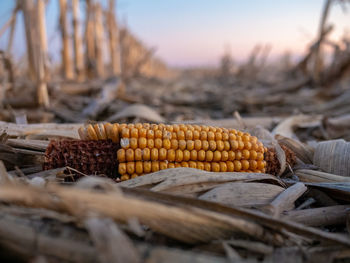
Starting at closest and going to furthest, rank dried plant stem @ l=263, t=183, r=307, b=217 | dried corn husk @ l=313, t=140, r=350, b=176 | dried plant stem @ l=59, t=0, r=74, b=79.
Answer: dried plant stem @ l=263, t=183, r=307, b=217, dried corn husk @ l=313, t=140, r=350, b=176, dried plant stem @ l=59, t=0, r=74, b=79

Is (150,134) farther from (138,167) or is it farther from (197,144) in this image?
(197,144)

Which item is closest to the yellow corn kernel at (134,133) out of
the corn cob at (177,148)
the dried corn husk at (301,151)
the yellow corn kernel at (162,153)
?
the corn cob at (177,148)

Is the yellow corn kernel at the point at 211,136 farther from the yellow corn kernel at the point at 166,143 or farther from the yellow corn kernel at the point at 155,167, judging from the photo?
the yellow corn kernel at the point at 155,167

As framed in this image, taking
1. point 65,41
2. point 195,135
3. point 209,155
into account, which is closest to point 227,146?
point 209,155

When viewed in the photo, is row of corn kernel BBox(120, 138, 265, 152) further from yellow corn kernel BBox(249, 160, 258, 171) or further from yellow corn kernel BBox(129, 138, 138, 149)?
yellow corn kernel BBox(249, 160, 258, 171)

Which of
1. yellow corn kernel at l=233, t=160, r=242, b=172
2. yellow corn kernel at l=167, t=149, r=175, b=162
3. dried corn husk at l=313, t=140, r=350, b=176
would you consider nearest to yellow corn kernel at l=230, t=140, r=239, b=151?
yellow corn kernel at l=233, t=160, r=242, b=172

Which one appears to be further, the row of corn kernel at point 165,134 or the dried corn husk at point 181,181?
the row of corn kernel at point 165,134

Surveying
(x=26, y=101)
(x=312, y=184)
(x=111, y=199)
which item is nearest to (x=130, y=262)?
(x=111, y=199)
